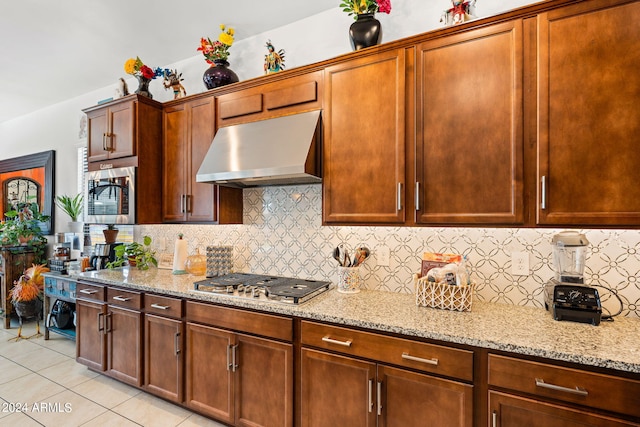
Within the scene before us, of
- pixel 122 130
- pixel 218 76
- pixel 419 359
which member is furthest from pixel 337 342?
pixel 122 130

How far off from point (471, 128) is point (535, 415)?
1342mm

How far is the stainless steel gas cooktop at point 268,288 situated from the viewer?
191 cm

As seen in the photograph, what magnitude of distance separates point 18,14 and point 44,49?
1.92 ft

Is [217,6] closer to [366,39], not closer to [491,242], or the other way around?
[366,39]

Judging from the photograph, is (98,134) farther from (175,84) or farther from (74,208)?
(74,208)

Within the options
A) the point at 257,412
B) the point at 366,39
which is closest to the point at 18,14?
the point at 366,39

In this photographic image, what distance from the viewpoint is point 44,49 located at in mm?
3082

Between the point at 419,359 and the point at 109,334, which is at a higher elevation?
the point at 419,359

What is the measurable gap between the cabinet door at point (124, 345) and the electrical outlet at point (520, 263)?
263cm

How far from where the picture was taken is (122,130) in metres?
2.83

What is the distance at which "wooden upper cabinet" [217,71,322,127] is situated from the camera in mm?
2137

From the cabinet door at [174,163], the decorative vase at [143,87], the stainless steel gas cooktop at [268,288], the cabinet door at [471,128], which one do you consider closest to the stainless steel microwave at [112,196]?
the cabinet door at [174,163]

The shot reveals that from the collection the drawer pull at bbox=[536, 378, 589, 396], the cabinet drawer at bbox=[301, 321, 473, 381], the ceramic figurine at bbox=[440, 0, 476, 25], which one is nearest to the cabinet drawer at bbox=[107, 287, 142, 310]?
the cabinet drawer at bbox=[301, 321, 473, 381]

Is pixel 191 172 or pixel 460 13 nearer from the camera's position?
pixel 460 13
